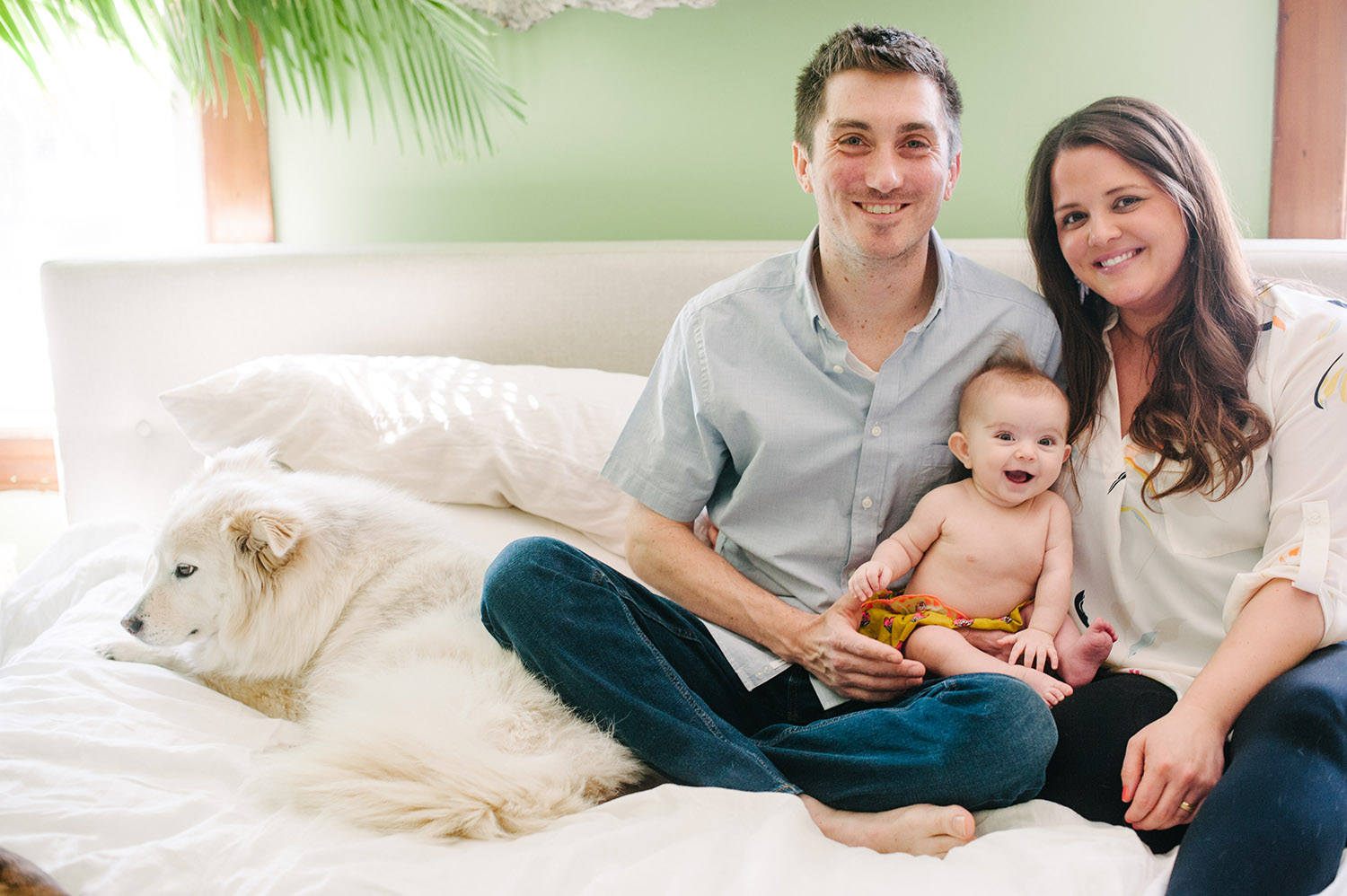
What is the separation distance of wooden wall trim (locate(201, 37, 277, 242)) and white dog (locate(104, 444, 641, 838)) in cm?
116

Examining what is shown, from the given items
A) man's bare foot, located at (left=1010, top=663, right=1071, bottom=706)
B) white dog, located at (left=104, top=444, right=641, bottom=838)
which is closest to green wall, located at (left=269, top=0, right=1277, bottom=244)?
white dog, located at (left=104, top=444, right=641, bottom=838)

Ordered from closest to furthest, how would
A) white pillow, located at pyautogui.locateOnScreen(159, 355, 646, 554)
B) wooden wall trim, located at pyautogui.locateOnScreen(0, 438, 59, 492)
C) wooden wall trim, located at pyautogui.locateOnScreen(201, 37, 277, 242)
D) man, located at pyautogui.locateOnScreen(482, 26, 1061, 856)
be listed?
1. man, located at pyautogui.locateOnScreen(482, 26, 1061, 856)
2. white pillow, located at pyautogui.locateOnScreen(159, 355, 646, 554)
3. wooden wall trim, located at pyautogui.locateOnScreen(201, 37, 277, 242)
4. wooden wall trim, located at pyautogui.locateOnScreen(0, 438, 59, 492)

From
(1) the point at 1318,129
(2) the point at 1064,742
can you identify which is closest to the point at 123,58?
(2) the point at 1064,742

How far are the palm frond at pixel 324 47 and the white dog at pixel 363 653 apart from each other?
650 millimetres

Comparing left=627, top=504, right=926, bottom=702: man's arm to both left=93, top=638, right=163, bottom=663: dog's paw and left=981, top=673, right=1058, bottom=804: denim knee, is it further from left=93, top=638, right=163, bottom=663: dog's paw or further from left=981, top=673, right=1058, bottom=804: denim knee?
left=93, top=638, right=163, bottom=663: dog's paw

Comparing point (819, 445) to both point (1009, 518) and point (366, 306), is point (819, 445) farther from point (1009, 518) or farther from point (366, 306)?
point (366, 306)

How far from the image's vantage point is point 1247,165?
2195mm

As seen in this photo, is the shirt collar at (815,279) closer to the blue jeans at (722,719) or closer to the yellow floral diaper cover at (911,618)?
the yellow floral diaper cover at (911,618)

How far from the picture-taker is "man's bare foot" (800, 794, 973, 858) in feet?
3.73

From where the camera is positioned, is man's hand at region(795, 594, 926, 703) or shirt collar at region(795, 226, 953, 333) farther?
shirt collar at region(795, 226, 953, 333)

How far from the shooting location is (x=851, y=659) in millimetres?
1348

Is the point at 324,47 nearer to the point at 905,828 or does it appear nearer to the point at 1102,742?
the point at 905,828

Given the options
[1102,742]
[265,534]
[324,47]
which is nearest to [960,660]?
[1102,742]

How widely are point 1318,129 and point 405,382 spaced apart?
213 cm
